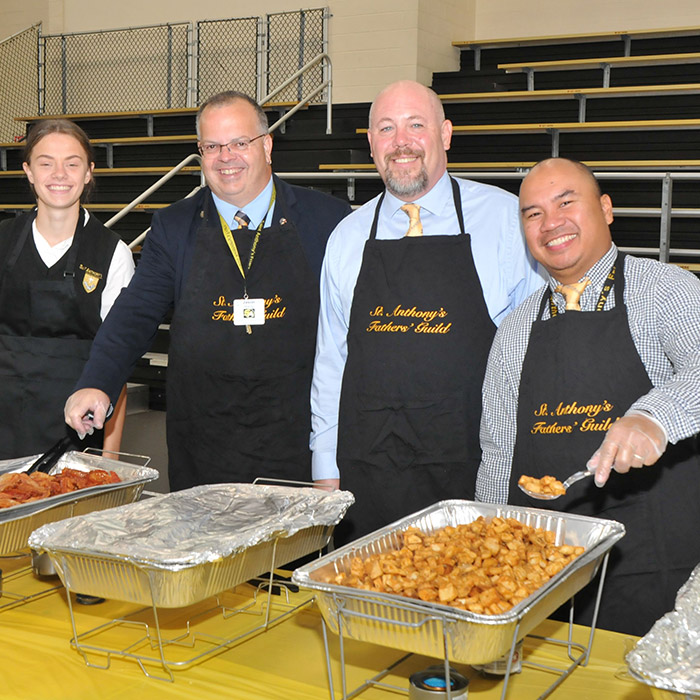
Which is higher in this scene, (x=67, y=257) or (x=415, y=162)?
(x=415, y=162)

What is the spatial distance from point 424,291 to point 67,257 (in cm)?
99

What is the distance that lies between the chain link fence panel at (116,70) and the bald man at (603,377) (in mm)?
7137

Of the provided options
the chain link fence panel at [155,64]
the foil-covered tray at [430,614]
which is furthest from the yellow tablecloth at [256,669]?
the chain link fence panel at [155,64]

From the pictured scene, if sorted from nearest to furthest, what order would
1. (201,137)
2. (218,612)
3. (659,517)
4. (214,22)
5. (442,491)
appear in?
(218,612), (659,517), (442,491), (201,137), (214,22)

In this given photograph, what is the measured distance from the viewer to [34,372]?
2299 millimetres

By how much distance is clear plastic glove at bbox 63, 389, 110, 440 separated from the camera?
1.86 metres

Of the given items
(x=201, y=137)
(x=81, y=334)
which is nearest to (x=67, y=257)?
(x=81, y=334)

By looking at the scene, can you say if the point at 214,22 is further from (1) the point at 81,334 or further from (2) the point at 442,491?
(2) the point at 442,491

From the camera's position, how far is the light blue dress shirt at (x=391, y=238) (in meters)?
1.98

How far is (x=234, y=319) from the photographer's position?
7.05 feet

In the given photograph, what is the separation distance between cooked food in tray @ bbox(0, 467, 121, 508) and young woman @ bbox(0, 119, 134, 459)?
595 mm

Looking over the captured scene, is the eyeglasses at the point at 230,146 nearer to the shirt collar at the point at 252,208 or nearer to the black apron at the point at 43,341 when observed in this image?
the shirt collar at the point at 252,208

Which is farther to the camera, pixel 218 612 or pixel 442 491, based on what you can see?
pixel 442 491

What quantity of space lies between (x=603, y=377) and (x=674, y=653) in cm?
68
